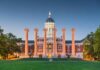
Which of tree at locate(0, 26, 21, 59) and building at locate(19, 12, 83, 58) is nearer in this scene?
tree at locate(0, 26, 21, 59)

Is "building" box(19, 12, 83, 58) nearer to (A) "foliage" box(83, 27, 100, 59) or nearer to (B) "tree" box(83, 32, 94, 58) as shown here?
(B) "tree" box(83, 32, 94, 58)

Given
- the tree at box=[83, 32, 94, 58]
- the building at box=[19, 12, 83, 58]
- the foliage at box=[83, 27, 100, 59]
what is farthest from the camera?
the building at box=[19, 12, 83, 58]

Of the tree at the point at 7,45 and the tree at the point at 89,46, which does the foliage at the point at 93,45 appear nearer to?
the tree at the point at 89,46

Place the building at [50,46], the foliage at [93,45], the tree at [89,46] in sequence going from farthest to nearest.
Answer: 1. the building at [50,46]
2. the tree at [89,46]
3. the foliage at [93,45]

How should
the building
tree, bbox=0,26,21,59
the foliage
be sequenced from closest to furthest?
the foliage, tree, bbox=0,26,21,59, the building

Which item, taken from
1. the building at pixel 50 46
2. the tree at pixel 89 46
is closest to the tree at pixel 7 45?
the tree at pixel 89 46

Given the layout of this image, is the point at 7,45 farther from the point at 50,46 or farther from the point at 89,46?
the point at 50,46

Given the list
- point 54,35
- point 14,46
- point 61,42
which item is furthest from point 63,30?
point 14,46

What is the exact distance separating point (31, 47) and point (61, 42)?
15.1 metres

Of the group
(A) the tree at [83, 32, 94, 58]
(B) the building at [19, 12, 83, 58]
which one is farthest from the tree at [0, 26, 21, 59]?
(B) the building at [19, 12, 83, 58]

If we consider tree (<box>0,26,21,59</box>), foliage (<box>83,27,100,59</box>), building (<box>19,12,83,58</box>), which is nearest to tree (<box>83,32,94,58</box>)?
foliage (<box>83,27,100,59</box>)

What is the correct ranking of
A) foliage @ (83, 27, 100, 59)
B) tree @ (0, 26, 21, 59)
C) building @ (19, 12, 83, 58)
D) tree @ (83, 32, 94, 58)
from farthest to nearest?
building @ (19, 12, 83, 58) → tree @ (83, 32, 94, 58) → tree @ (0, 26, 21, 59) → foliage @ (83, 27, 100, 59)

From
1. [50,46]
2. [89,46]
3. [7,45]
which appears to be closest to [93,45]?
[89,46]

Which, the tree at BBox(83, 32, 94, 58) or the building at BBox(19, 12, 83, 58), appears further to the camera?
the building at BBox(19, 12, 83, 58)
